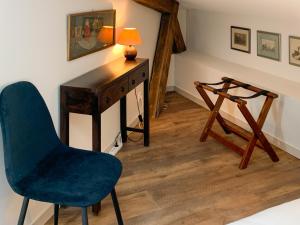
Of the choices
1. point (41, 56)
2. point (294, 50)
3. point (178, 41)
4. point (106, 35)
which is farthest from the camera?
point (178, 41)

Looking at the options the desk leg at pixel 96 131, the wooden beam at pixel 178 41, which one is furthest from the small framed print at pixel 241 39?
the desk leg at pixel 96 131

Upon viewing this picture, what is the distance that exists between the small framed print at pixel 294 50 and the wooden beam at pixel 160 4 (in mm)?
1450

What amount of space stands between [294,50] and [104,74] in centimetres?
184

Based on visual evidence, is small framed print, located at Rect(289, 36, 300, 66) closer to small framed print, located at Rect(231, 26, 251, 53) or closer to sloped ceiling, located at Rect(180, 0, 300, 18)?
sloped ceiling, located at Rect(180, 0, 300, 18)

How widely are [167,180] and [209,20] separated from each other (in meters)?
2.61

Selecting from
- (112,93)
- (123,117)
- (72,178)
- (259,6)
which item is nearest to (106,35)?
(112,93)

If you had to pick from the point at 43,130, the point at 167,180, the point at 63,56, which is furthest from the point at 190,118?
the point at 43,130

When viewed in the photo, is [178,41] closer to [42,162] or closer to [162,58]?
[162,58]

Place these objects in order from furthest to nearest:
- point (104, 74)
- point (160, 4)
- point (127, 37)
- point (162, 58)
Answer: point (162, 58) → point (160, 4) → point (127, 37) → point (104, 74)

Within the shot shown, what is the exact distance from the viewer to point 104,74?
2854 mm

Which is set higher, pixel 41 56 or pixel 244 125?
pixel 41 56

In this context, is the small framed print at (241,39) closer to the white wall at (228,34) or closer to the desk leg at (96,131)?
the white wall at (228,34)

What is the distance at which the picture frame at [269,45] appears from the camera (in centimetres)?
371

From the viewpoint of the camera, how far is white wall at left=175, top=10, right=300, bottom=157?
3379mm
